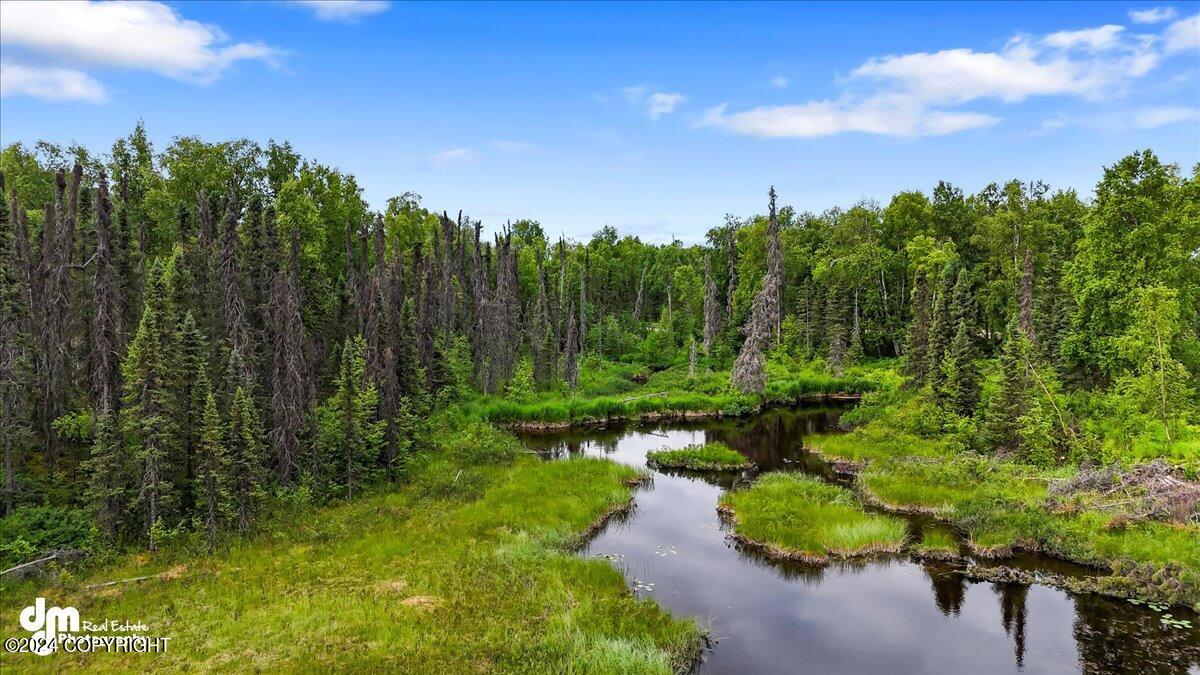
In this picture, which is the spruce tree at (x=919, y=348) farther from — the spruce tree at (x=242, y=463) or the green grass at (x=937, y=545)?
the spruce tree at (x=242, y=463)

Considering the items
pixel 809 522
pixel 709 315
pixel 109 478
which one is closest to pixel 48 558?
pixel 109 478

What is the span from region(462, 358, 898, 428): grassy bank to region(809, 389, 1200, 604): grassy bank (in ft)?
63.5

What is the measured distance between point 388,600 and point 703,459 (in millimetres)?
22999

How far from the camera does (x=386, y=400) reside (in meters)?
34.3

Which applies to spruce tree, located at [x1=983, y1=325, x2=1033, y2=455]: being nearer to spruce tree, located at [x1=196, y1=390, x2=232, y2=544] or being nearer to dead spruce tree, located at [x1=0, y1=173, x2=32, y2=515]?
spruce tree, located at [x1=196, y1=390, x2=232, y2=544]

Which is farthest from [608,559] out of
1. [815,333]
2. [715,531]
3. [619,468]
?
[815,333]

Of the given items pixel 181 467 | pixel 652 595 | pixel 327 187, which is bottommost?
pixel 652 595

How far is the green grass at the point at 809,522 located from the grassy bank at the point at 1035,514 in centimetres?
289

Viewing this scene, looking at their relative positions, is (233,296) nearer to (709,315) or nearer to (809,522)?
(809,522)

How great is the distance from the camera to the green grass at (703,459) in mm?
38781

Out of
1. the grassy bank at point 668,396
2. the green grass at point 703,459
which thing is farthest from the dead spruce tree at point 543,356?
the green grass at point 703,459

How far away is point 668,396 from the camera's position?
57656 mm

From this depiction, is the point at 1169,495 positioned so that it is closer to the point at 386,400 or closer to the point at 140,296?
the point at 386,400

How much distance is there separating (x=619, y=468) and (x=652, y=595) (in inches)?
580
